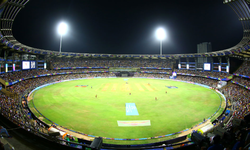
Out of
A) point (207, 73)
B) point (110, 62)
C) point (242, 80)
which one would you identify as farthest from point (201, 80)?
point (110, 62)

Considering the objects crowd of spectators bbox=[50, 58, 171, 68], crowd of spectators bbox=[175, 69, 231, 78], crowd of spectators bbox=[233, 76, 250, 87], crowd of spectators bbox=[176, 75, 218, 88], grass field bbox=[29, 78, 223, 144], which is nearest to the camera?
grass field bbox=[29, 78, 223, 144]

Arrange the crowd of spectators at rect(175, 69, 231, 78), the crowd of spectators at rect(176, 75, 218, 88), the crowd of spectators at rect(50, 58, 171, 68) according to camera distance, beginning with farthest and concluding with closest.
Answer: the crowd of spectators at rect(50, 58, 171, 68), the crowd of spectators at rect(176, 75, 218, 88), the crowd of spectators at rect(175, 69, 231, 78)

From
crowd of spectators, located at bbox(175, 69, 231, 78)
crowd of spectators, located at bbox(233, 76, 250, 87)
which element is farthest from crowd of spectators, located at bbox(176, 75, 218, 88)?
crowd of spectators, located at bbox(233, 76, 250, 87)

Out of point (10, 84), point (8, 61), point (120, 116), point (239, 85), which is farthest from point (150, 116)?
point (8, 61)

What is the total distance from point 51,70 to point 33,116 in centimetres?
4931

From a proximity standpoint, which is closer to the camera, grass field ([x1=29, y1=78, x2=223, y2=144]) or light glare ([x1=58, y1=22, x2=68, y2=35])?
grass field ([x1=29, y1=78, x2=223, y2=144])

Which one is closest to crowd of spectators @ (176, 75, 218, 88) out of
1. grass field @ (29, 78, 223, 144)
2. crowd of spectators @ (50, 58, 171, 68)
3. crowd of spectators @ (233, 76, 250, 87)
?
crowd of spectators @ (233, 76, 250, 87)

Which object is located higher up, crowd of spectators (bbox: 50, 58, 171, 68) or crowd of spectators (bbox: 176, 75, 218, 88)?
crowd of spectators (bbox: 50, 58, 171, 68)

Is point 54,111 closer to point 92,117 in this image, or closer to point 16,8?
point 92,117

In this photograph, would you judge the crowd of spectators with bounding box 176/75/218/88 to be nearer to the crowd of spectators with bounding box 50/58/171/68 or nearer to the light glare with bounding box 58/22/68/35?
the crowd of spectators with bounding box 50/58/171/68

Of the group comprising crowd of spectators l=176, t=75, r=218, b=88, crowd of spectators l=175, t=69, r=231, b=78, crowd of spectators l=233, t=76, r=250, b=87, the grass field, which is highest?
crowd of spectators l=175, t=69, r=231, b=78

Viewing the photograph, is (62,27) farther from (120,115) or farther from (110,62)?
(120,115)

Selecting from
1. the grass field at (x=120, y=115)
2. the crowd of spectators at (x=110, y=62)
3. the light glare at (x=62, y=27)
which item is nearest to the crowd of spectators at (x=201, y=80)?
the crowd of spectators at (x=110, y=62)

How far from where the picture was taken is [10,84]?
36.4m
